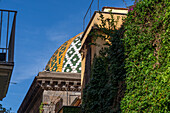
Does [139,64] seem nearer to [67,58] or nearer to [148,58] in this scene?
[148,58]

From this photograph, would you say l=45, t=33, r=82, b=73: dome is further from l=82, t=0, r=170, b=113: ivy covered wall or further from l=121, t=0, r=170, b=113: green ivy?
l=121, t=0, r=170, b=113: green ivy

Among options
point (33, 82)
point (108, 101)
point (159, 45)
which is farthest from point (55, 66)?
point (159, 45)

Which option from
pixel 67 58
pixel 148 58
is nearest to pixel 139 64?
pixel 148 58

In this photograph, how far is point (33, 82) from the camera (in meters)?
25.0

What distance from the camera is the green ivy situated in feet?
22.9

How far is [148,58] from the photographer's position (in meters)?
7.65

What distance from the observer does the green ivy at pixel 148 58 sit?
22.9 ft

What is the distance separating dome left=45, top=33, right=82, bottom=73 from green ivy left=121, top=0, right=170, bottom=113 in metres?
22.3

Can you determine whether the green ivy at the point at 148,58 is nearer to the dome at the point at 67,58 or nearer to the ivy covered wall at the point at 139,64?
the ivy covered wall at the point at 139,64

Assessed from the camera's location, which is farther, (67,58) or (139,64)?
(67,58)

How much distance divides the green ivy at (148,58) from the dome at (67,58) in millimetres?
22298

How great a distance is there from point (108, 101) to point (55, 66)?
969 inches

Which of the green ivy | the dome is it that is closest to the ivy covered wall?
the green ivy

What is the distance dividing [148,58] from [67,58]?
87.4 feet
